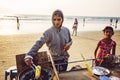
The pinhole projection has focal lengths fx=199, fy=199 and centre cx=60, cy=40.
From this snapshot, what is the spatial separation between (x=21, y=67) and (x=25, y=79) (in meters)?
0.27

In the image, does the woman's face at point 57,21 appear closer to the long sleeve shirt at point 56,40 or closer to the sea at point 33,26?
the long sleeve shirt at point 56,40

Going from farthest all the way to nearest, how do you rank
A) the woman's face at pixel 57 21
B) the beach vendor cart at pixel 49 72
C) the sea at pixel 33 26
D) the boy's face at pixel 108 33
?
the sea at pixel 33 26
the boy's face at pixel 108 33
the woman's face at pixel 57 21
the beach vendor cart at pixel 49 72

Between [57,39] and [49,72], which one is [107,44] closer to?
[57,39]

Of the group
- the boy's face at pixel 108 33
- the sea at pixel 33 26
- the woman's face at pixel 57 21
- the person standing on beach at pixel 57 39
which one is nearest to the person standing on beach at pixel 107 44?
the boy's face at pixel 108 33

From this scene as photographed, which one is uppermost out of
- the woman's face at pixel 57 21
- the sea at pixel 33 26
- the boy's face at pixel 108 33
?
the woman's face at pixel 57 21

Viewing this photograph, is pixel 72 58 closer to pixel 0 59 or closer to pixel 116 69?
pixel 0 59

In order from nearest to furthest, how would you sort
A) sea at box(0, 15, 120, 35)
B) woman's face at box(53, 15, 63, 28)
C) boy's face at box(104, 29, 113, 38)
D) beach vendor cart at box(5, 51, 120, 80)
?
beach vendor cart at box(5, 51, 120, 80) < woman's face at box(53, 15, 63, 28) < boy's face at box(104, 29, 113, 38) < sea at box(0, 15, 120, 35)

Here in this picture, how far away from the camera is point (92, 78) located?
9.19ft

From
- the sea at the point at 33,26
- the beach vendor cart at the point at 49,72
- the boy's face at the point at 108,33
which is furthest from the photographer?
the sea at the point at 33,26

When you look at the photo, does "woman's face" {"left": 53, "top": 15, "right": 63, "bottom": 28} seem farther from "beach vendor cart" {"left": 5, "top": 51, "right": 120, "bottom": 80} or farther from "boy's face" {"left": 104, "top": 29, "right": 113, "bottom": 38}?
"boy's face" {"left": 104, "top": 29, "right": 113, "bottom": 38}

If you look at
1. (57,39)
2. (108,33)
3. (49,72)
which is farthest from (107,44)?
(49,72)

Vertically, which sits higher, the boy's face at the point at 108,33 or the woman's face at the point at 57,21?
the woman's face at the point at 57,21

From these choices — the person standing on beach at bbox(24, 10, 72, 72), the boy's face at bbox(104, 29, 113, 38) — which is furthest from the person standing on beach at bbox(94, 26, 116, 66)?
the person standing on beach at bbox(24, 10, 72, 72)

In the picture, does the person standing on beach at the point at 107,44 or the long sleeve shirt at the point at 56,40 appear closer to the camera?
the long sleeve shirt at the point at 56,40
